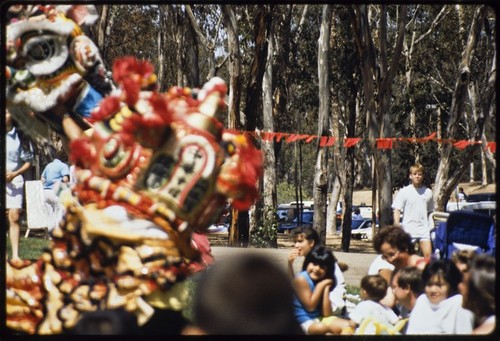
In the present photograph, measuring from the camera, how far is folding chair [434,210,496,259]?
15.3 feet

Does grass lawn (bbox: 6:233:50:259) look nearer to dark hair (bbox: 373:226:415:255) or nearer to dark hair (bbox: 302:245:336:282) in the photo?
dark hair (bbox: 302:245:336:282)

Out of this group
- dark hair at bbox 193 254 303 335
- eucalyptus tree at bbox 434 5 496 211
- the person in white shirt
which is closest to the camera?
dark hair at bbox 193 254 303 335

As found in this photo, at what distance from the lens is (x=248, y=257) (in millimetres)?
3430

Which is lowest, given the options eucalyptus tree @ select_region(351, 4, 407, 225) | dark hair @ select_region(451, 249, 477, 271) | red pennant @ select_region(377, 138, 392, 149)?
dark hair @ select_region(451, 249, 477, 271)

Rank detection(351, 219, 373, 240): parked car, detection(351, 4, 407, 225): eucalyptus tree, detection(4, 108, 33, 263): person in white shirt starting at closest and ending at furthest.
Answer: detection(4, 108, 33, 263): person in white shirt, detection(351, 4, 407, 225): eucalyptus tree, detection(351, 219, 373, 240): parked car

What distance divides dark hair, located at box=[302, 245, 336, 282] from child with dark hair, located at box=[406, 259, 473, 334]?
54cm

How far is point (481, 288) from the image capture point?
11.0 ft

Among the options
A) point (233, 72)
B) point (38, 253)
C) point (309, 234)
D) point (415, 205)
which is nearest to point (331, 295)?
point (309, 234)

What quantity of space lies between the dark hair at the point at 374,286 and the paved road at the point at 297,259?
0.23 metres

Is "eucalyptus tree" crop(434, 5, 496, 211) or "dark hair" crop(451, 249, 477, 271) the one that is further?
"eucalyptus tree" crop(434, 5, 496, 211)

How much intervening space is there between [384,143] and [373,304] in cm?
596

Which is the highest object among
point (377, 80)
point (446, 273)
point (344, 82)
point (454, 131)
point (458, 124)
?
point (344, 82)

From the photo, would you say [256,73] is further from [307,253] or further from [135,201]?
[135,201]

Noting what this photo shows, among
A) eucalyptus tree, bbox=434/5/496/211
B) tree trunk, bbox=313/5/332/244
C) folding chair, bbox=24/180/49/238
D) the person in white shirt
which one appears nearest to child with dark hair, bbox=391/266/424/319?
the person in white shirt
